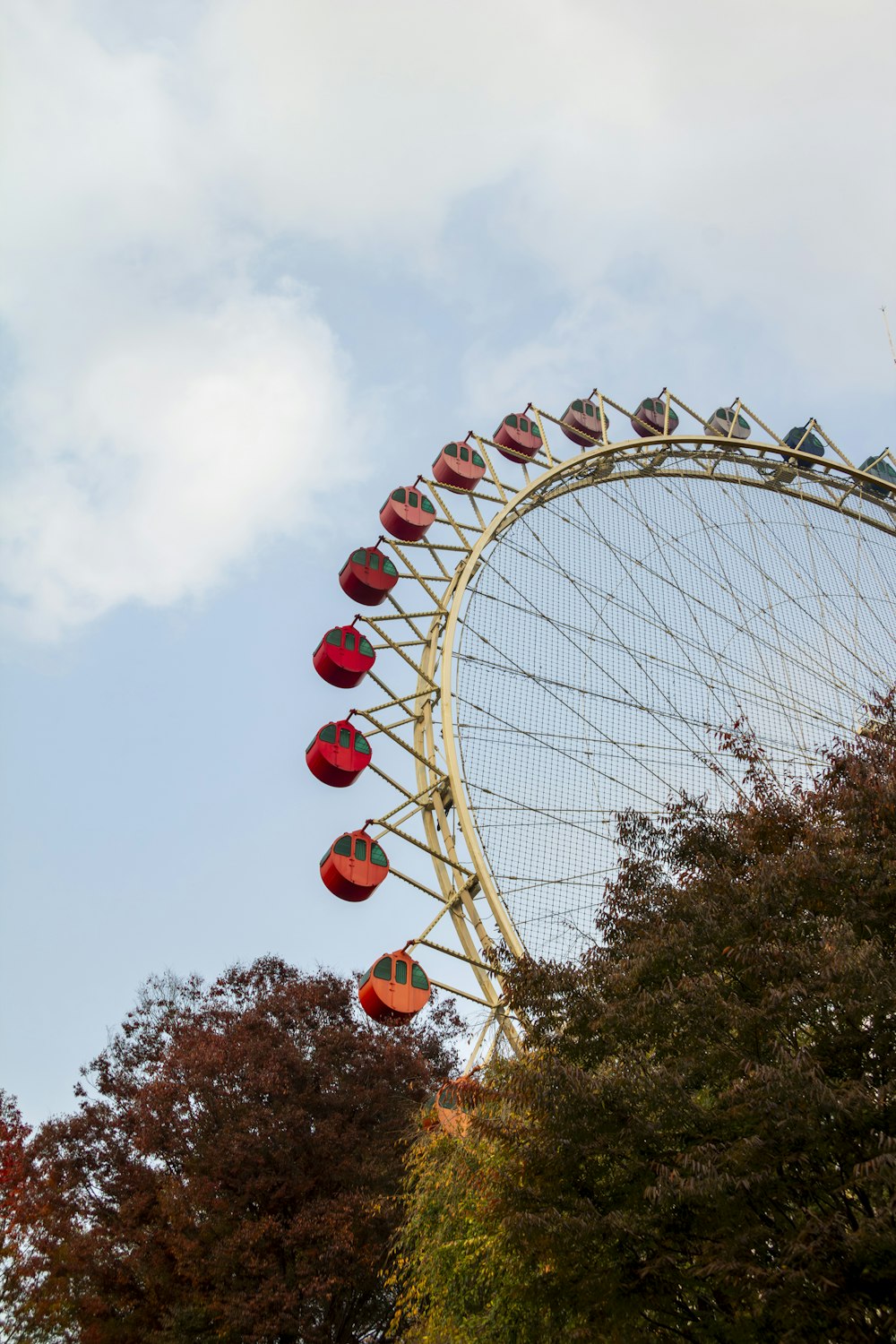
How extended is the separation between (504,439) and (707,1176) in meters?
13.5

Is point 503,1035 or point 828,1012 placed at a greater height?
point 503,1035

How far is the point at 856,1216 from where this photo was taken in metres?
7.70

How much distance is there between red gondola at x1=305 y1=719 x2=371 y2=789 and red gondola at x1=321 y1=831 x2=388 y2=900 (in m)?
0.98

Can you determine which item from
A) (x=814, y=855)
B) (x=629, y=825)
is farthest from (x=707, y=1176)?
(x=629, y=825)

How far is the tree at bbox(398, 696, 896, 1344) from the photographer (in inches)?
298

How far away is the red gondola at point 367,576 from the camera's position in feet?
56.5

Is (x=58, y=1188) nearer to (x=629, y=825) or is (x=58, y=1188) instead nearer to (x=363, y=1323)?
(x=363, y=1323)

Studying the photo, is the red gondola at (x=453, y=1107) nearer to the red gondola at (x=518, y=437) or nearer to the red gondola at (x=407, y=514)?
the red gondola at (x=407, y=514)

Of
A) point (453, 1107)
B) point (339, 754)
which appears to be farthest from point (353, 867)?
point (453, 1107)

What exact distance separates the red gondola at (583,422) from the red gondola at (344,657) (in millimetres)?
6241

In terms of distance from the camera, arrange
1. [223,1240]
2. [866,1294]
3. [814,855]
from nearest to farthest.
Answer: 1. [866,1294]
2. [814,855]
3. [223,1240]

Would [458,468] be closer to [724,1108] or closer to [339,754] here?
[339,754]

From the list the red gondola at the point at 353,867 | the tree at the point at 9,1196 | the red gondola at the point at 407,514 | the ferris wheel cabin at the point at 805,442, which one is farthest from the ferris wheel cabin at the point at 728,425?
the tree at the point at 9,1196

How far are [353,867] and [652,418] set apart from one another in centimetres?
1098
